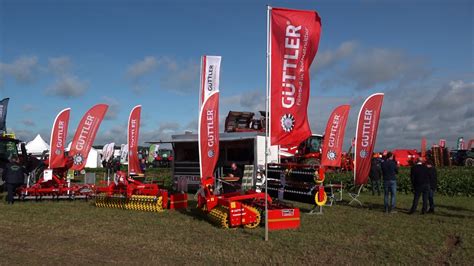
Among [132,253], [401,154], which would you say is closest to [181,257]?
[132,253]

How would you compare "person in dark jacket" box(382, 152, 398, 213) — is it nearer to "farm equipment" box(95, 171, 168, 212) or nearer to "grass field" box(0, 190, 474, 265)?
"grass field" box(0, 190, 474, 265)

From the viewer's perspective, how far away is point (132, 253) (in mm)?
6980

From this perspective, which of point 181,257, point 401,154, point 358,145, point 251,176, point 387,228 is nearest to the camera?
point 181,257

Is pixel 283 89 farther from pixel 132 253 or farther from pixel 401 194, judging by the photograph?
pixel 401 194

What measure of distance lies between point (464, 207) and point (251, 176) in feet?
22.4

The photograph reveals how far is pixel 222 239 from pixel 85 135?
29.7 feet

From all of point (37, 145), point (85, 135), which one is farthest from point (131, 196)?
point (37, 145)

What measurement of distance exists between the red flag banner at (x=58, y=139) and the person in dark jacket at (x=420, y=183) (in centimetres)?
1156

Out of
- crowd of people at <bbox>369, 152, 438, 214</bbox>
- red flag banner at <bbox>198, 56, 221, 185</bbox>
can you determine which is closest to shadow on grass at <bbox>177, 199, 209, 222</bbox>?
red flag banner at <bbox>198, 56, 221, 185</bbox>

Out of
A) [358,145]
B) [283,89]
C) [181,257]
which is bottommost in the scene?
[181,257]

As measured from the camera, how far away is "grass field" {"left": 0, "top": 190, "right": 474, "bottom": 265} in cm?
665

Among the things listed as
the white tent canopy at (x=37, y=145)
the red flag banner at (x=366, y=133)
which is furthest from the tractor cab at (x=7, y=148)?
the white tent canopy at (x=37, y=145)

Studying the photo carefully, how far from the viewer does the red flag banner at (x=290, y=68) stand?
804 centimetres

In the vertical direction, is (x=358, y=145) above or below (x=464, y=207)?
above
